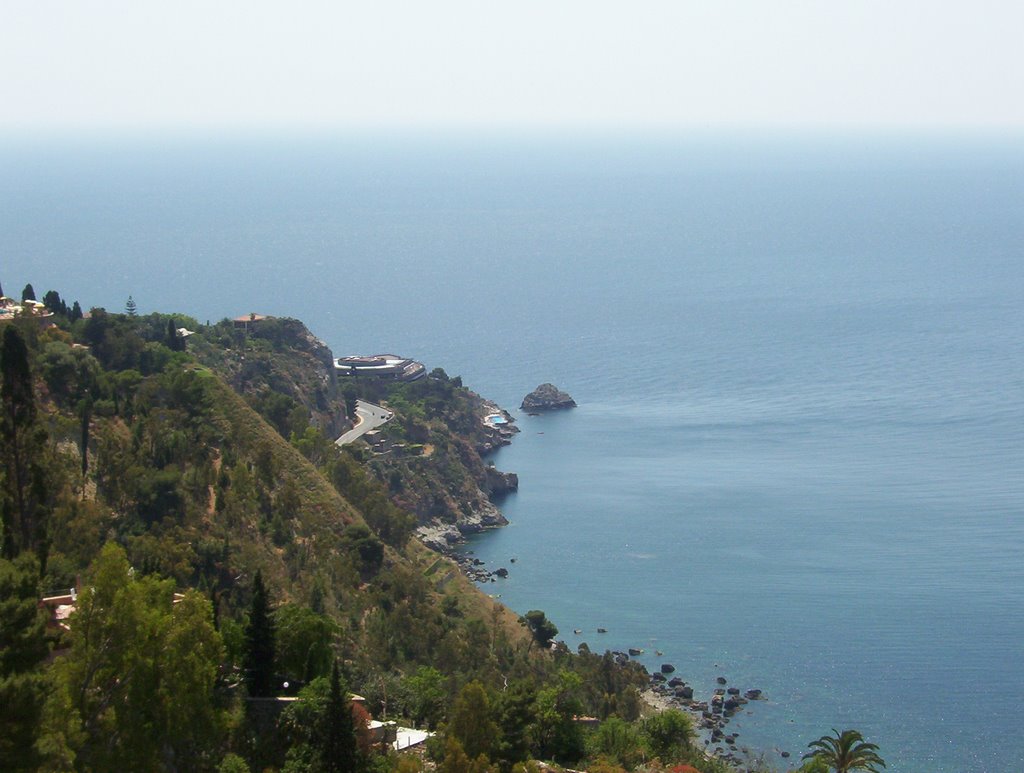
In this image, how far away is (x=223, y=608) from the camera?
1273 inches

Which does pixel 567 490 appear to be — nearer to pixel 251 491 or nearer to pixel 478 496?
pixel 478 496

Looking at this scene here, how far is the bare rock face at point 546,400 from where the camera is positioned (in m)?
94.1

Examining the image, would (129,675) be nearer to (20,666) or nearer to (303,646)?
(20,666)

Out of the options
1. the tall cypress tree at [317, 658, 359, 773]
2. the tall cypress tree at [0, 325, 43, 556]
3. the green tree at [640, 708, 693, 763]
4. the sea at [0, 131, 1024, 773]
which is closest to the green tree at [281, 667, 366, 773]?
the tall cypress tree at [317, 658, 359, 773]

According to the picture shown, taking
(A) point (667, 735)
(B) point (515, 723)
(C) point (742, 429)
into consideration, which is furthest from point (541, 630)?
(C) point (742, 429)

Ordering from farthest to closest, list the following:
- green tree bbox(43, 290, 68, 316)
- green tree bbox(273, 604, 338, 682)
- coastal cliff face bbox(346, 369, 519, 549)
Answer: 1. coastal cliff face bbox(346, 369, 519, 549)
2. green tree bbox(43, 290, 68, 316)
3. green tree bbox(273, 604, 338, 682)

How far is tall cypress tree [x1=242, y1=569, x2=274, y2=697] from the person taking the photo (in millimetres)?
24328

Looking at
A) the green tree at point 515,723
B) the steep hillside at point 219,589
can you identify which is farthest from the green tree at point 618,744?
the green tree at point 515,723

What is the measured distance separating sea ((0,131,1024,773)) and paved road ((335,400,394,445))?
8.81 metres

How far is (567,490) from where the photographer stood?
76938mm

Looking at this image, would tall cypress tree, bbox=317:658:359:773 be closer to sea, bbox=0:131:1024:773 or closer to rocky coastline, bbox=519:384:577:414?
sea, bbox=0:131:1024:773

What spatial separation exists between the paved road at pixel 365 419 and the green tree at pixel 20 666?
51.8 meters

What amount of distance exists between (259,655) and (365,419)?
5356cm

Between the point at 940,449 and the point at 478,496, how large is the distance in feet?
106
